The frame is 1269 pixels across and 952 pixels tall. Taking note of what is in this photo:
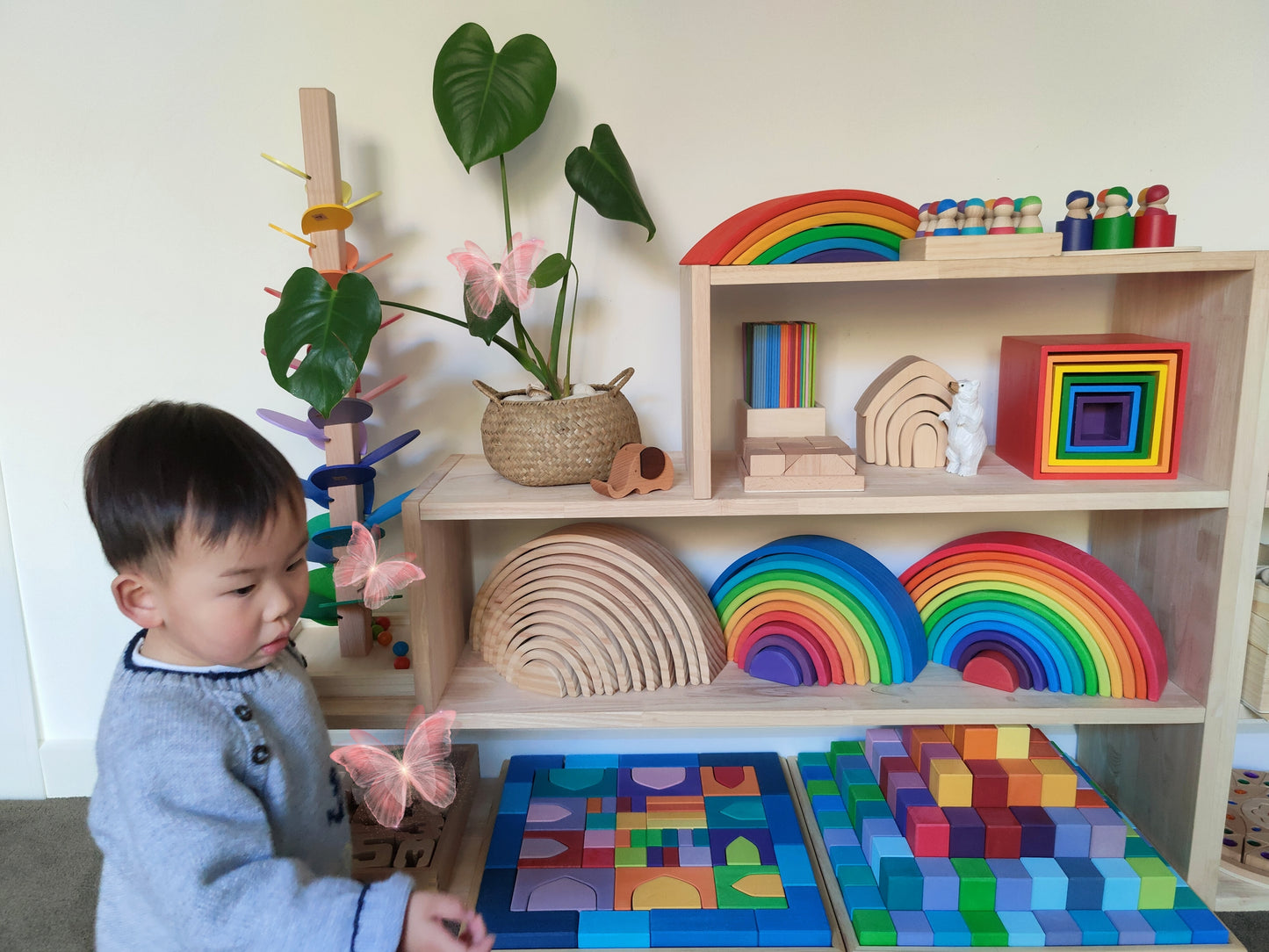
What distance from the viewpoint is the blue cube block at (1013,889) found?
1.17m

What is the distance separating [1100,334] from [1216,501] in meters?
0.35

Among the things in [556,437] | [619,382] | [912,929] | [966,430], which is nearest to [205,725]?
[556,437]

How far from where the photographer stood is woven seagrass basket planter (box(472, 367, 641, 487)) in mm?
1187

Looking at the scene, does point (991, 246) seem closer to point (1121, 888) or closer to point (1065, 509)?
point (1065, 509)

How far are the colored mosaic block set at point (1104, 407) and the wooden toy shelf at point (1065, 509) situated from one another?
0.04 meters

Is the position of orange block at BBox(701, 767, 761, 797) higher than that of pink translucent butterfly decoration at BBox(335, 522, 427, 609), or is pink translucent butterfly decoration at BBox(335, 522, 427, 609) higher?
pink translucent butterfly decoration at BBox(335, 522, 427, 609)

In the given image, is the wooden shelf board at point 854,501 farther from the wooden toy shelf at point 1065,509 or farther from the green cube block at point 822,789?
the green cube block at point 822,789

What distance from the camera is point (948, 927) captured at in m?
1.14

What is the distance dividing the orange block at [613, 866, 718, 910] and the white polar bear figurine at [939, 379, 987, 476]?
67 centimetres

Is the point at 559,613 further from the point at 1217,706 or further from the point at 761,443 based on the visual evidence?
the point at 1217,706

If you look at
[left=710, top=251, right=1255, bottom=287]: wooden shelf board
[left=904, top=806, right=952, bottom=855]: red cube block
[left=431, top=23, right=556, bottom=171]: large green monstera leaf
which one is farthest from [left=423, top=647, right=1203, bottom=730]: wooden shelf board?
[left=431, top=23, right=556, bottom=171]: large green monstera leaf

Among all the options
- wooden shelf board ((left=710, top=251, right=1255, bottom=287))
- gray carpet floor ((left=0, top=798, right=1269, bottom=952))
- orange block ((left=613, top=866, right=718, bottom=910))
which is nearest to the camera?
wooden shelf board ((left=710, top=251, right=1255, bottom=287))

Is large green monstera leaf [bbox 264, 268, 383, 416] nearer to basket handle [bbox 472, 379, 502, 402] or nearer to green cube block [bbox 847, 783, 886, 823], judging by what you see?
basket handle [bbox 472, 379, 502, 402]

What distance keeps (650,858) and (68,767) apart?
3.59ft
